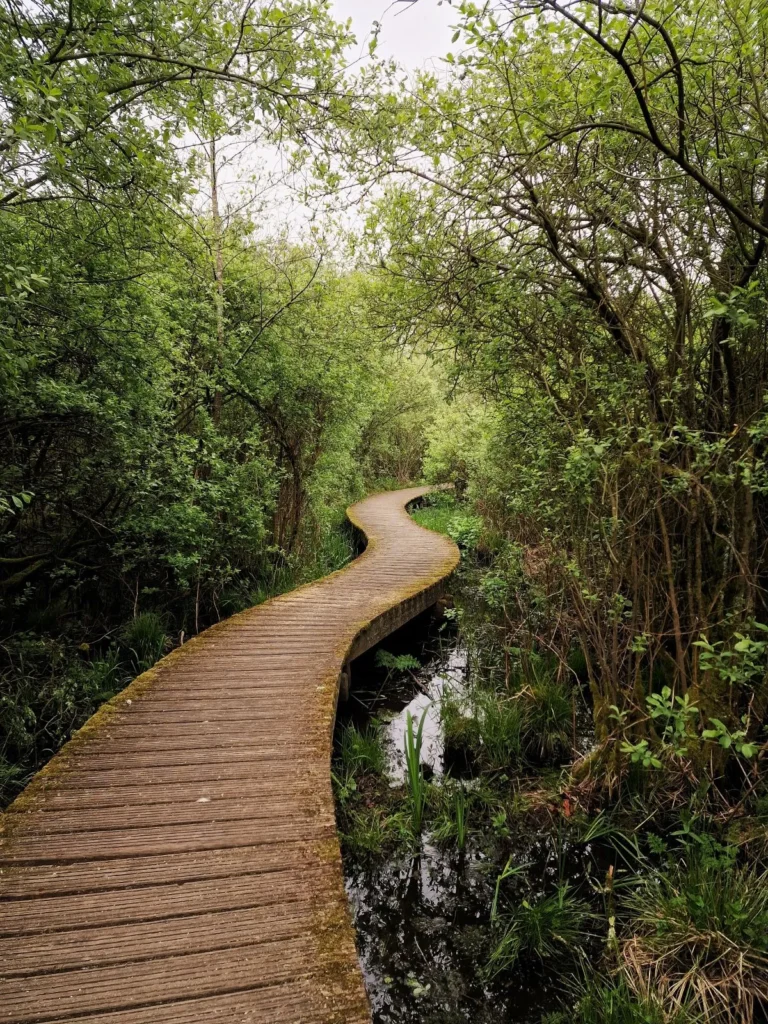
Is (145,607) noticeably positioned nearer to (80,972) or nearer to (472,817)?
(472,817)

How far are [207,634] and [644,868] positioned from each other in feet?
14.4

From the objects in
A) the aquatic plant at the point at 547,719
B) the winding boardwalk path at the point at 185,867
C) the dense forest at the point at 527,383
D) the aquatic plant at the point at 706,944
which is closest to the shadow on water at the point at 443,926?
the dense forest at the point at 527,383

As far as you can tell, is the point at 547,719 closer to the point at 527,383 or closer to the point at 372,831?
the point at 372,831

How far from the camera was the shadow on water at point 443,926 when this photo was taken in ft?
9.25

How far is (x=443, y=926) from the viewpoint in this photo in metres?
3.30

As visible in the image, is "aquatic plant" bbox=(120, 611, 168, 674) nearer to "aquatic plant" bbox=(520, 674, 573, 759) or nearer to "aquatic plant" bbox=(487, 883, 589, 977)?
"aquatic plant" bbox=(520, 674, 573, 759)

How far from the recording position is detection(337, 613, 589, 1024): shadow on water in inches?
111

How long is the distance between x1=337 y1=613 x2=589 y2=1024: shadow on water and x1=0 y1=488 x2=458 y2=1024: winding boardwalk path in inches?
36.1

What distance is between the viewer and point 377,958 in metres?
3.11

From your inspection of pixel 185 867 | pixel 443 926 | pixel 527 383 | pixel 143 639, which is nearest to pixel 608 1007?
pixel 443 926

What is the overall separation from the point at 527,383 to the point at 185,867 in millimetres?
4553

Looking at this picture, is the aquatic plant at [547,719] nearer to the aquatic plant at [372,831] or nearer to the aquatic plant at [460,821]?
the aquatic plant at [460,821]

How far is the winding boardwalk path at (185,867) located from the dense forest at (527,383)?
1.01 meters

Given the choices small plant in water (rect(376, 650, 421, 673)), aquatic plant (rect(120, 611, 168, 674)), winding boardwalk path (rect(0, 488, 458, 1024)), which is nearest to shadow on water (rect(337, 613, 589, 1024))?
winding boardwalk path (rect(0, 488, 458, 1024))
